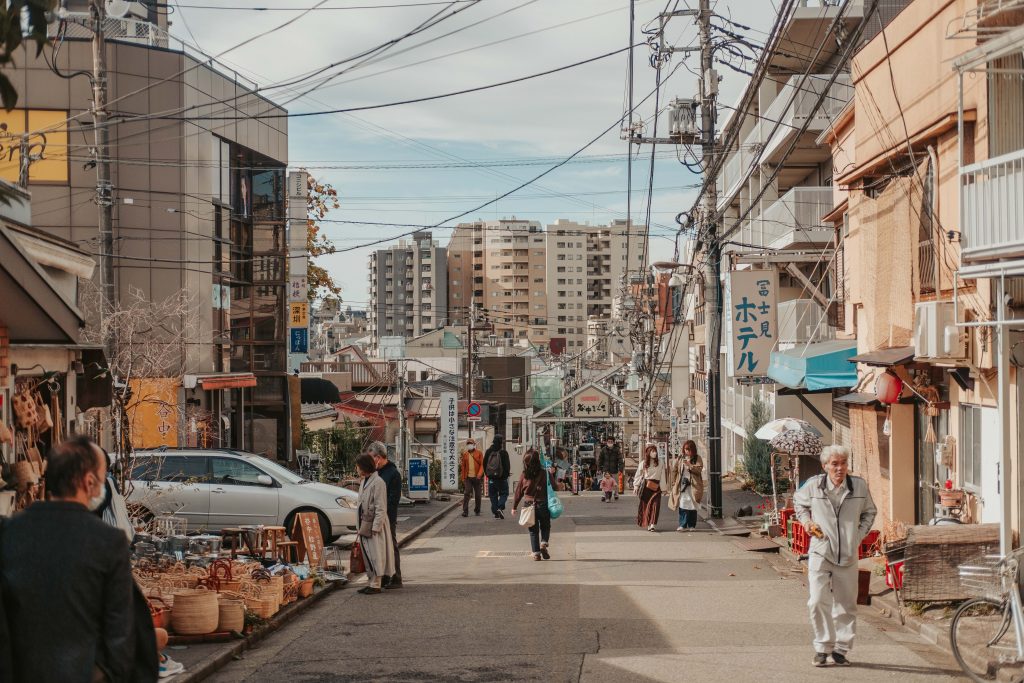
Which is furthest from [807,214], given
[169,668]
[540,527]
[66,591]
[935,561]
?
[66,591]

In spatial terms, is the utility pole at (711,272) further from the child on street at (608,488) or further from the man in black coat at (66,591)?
the man in black coat at (66,591)

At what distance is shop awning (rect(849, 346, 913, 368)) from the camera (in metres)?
14.7

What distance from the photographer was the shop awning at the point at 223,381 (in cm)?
2981

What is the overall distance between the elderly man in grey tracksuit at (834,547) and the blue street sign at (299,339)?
26.5 meters

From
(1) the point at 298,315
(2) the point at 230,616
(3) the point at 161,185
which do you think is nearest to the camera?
(2) the point at 230,616

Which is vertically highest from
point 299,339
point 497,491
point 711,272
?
point 711,272

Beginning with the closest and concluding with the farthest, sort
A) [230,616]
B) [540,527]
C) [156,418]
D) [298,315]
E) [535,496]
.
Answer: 1. [230,616]
2. [535,496]
3. [540,527]
4. [156,418]
5. [298,315]

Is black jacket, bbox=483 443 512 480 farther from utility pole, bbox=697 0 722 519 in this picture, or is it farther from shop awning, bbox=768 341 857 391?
shop awning, bbox=768 341 857 391

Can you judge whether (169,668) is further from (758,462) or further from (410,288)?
(410,288)

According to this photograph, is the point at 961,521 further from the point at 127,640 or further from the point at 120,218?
the point at 120,218

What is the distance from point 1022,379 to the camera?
1152cm

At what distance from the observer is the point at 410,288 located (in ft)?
468

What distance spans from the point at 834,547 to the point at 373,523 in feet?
20.2

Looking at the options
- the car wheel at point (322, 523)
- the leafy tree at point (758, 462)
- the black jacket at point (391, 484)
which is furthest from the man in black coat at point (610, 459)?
the black jacket at point (391, 484)
